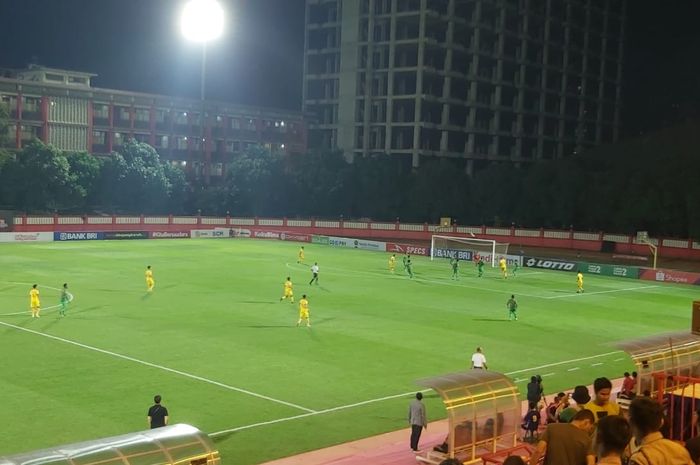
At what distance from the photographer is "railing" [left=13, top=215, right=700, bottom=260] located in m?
84.9

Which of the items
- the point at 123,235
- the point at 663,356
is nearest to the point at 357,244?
the point at 123,235

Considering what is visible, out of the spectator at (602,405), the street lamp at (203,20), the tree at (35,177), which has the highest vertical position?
the street lamp at (203,20)

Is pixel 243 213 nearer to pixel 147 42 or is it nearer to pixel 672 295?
pixel 147 42

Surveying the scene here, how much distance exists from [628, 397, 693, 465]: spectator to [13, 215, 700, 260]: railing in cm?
7965

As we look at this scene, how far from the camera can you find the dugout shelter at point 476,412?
53.1 feet

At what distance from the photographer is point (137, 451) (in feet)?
38.0

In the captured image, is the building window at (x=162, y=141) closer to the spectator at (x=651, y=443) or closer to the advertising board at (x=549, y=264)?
the advertising board at (x=549, y=264)

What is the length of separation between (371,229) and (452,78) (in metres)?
36.5

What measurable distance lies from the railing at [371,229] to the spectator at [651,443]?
79.7 m

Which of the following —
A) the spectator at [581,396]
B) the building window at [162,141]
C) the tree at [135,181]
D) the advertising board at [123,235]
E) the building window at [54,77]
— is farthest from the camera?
the building window at [162,141]

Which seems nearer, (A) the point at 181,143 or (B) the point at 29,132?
(B) the point at 29,132

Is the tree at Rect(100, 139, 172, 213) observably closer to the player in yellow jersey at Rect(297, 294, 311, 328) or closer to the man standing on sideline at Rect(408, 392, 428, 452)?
the player in yellow jersey at Rect(297, 294, 311, 328)

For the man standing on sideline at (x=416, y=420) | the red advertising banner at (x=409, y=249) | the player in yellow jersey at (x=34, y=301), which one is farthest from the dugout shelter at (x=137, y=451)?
the red advertising banner at (x=409, y=249)

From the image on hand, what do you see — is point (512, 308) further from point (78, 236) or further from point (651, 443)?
point (78, 236)
